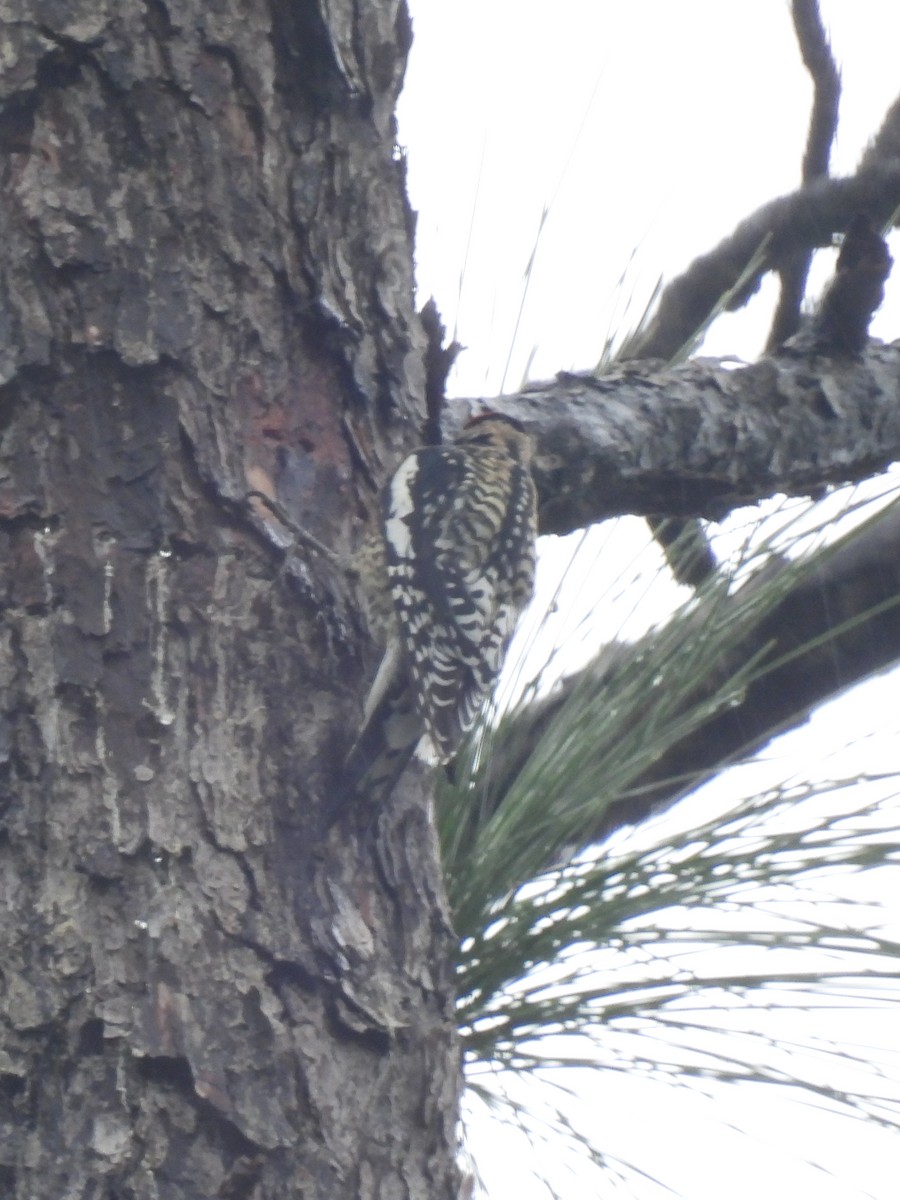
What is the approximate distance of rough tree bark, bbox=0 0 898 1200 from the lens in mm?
1206

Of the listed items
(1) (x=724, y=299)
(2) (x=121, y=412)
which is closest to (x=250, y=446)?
(2) (x=121, y=412)

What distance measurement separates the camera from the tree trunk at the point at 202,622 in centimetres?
121

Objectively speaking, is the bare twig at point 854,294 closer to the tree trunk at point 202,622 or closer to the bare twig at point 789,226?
the bare twig at point 789,226

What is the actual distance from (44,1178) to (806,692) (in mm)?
1356

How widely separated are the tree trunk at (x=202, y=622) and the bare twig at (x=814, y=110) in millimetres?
495

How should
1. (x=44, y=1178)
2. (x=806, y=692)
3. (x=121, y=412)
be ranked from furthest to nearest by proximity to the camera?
1. (x=806, y=692)
2. (x=121, y=412)
3. (x=44, y=1178)

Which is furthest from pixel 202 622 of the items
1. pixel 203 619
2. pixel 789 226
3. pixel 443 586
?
pixel 789 226

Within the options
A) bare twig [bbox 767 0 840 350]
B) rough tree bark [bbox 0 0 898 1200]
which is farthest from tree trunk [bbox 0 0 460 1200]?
bare twig [bbox 767 0 840 350]

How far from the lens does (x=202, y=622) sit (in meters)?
1.41

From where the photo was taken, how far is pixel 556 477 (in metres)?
1.94

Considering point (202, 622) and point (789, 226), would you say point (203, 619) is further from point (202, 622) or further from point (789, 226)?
point (789, 226)

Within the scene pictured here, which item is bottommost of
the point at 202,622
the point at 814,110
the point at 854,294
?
the point at 202,622

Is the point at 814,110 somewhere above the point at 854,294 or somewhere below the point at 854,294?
above

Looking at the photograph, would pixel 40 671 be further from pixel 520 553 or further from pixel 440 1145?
pixel 520 553
